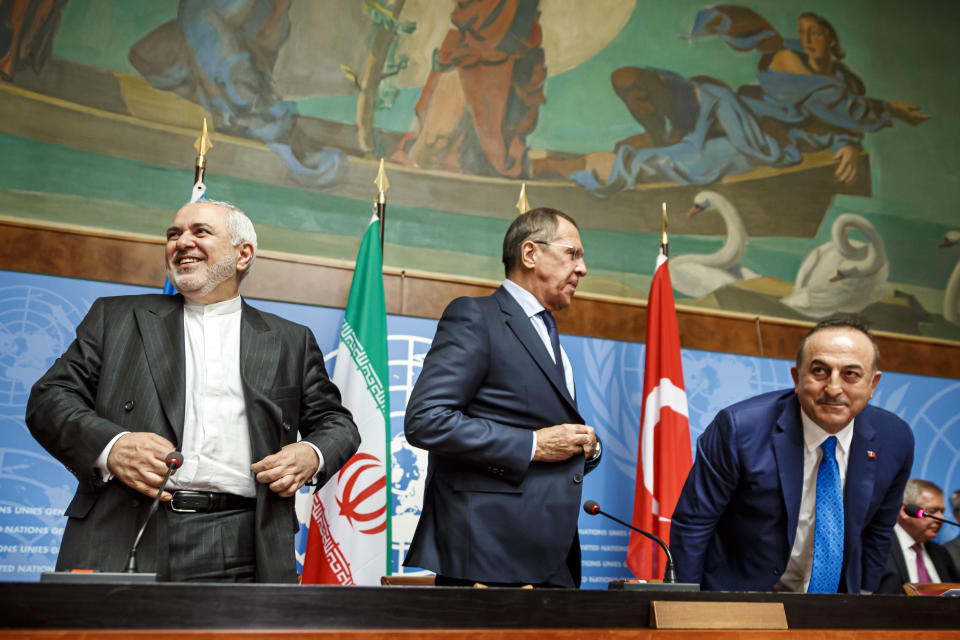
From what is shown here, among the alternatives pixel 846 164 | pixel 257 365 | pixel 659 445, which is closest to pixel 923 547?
pixel 659 445

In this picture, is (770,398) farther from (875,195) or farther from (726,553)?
(875,195)

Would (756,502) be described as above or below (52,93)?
below

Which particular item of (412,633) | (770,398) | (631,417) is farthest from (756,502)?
(631,417)

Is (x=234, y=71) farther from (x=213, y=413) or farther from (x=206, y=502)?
(x=206, y=502)

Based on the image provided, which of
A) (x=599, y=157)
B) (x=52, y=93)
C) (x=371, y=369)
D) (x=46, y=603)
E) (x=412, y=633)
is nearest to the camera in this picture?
(x=46, y=603)

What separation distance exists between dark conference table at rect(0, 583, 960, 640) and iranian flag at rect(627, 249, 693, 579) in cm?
285

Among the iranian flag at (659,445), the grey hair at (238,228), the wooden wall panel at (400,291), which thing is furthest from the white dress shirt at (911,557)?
the grey hair at (238,228)

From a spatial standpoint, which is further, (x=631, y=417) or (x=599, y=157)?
(x=599, y=157)

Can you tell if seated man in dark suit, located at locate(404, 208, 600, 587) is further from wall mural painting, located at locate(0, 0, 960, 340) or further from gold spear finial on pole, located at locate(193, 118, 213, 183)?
wall mural painting, located at locate(0, 0, 960, 340)

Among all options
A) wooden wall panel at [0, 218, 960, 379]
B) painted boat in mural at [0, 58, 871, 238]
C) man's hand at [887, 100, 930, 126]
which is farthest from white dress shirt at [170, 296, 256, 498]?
man's hand at [887, 100, 930, 126]

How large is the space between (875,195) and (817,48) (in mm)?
1241

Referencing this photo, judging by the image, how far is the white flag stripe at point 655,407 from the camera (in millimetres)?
4789

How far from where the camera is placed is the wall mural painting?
4.72 meters

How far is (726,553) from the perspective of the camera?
105 inches
